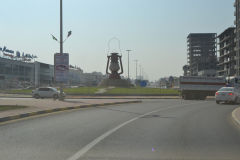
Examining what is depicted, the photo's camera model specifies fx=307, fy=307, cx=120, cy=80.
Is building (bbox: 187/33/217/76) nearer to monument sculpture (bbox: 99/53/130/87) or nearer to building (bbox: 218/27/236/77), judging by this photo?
building (bbox: 218/27/236/77)

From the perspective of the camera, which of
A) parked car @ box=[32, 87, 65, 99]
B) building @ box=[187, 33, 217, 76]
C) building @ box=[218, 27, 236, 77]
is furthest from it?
building @ box=[187, 33, 217, 76]

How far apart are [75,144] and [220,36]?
109 metres

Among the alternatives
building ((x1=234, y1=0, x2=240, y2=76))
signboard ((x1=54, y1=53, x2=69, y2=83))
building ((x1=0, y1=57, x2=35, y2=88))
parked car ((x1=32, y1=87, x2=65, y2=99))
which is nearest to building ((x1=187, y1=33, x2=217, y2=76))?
building ((x1=234, y1=0, x2=240, y2=76))

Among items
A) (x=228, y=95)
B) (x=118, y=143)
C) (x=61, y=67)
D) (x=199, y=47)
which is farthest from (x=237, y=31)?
(x=199, y=47)

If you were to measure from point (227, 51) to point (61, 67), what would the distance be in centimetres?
8514

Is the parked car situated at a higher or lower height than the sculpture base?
lower

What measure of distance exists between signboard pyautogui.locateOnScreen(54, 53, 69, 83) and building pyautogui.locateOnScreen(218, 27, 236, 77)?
70.6m

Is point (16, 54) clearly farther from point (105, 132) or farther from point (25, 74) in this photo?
point (105, 132)

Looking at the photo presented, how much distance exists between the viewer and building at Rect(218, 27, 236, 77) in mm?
92019

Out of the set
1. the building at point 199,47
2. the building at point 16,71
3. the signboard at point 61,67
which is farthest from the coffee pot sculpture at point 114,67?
the building at point 199,47

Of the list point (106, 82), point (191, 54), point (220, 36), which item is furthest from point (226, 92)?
point (191, 54)

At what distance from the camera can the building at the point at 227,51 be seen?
92.0 metres

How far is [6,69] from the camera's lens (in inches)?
4048

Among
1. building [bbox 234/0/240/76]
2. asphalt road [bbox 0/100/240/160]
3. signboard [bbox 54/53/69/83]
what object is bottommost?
asphalt road [bbox 0/100/240/160]
